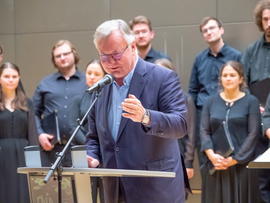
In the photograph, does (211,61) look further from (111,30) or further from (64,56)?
(111,30)

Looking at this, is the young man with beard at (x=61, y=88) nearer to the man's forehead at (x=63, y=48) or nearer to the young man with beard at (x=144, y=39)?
the man's forehead at (x=63, y=48)

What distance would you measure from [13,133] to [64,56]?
0.92 m

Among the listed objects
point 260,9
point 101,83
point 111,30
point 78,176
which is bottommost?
point 78,176

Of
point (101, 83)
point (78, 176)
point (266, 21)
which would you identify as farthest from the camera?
point (266, 21)

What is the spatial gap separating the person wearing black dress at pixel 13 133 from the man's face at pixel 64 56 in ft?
1.55

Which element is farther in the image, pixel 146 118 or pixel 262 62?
pixel 262 62

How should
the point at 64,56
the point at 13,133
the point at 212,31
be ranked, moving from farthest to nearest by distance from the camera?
the point at 64,56, the point at 212,31, the point at 13,133

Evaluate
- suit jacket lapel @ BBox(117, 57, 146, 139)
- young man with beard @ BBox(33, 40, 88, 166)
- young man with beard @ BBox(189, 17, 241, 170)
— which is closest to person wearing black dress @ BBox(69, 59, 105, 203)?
young man with beard @ BBox(33, 40, 88, 166)

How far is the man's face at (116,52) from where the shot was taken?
7.41 ft

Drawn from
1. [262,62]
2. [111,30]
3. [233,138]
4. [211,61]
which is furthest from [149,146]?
[211,61]

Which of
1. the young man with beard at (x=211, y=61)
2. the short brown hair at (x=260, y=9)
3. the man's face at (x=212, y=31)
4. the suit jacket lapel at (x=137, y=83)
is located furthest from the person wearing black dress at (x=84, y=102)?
the suit jacket lapel at (x=137, y=83)

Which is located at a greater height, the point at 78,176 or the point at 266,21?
the point at 266,21

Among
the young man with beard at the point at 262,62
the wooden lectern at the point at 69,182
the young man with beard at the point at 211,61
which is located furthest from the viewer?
A: the young man with beard at the point at 211,61

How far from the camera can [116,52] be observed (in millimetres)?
2254
